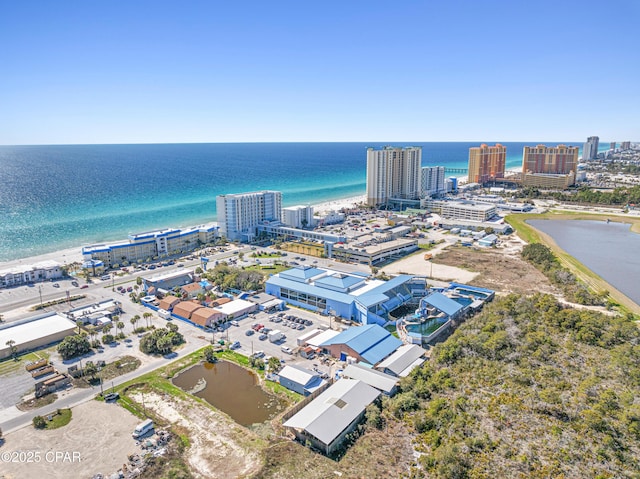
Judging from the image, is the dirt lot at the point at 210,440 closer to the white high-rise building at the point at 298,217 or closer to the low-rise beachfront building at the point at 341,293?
the low-rise beachfront building at the point at 341,293

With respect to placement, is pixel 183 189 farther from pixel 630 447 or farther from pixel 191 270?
pixel 630 447

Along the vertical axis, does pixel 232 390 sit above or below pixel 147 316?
below

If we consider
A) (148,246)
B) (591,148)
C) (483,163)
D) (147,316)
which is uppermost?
(591,148)

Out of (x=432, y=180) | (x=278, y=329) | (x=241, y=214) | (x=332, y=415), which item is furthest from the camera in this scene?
(x=432, y=180)

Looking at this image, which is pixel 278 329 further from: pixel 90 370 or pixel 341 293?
pixel 90 370

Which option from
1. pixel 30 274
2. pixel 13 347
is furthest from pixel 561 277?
pixel 30 274

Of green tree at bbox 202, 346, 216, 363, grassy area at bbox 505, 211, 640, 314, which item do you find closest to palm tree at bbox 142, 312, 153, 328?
green tree at bbox 202, 346, 216, 363

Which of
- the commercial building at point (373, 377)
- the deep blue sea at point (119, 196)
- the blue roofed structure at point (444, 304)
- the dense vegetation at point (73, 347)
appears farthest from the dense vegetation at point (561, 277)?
the deep blue sea at point (119, 196)
